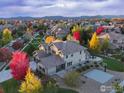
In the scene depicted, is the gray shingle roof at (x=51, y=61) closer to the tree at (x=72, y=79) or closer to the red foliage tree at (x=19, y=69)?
the red foliage tree at (x=19, y=69)

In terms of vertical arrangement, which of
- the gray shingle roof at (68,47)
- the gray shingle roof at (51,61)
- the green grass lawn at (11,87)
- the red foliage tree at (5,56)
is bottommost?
the green grass lawn at (11,87)

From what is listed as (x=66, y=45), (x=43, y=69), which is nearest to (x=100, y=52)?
(x=66, y=45)

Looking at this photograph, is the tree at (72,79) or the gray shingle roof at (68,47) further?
the gray shingle roof at (68,47)

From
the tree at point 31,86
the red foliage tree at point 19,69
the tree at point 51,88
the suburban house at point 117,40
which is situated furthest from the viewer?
the suburban house at point 117,40

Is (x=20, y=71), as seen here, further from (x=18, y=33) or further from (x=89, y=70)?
(x=18, y=33)

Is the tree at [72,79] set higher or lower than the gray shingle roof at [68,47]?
lower

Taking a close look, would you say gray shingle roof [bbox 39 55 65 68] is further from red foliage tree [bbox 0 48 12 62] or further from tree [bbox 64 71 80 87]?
red foliage tree [bbox 0 48 12 62]

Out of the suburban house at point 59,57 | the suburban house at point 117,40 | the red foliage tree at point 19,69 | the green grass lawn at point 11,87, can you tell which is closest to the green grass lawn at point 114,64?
the suburban house at point 59,57

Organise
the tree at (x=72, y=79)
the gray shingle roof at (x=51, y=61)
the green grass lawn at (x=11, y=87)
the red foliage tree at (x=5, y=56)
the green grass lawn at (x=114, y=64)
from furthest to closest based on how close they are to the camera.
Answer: the red foliage tree at (x=5, y=56) < the green grass lawn at (x=114, y=64) < the gray shingle roof at (x=51, y=61) < the tree at (x=72, y=79) < the green grass lawn at (x=11, y=87)

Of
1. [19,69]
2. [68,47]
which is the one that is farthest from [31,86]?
[68,47]

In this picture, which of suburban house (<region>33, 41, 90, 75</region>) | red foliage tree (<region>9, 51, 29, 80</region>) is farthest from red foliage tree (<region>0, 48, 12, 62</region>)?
red foliage tree (<region>9, 51, 29, 80</region>)
